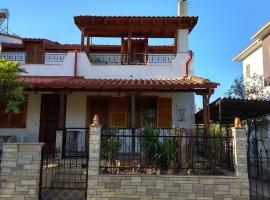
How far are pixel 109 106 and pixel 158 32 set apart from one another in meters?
4.31

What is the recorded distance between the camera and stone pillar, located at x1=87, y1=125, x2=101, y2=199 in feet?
28.0

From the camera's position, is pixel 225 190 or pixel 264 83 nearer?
pixel 225 190

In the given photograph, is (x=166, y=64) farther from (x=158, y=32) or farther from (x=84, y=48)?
(x=84, y=48)

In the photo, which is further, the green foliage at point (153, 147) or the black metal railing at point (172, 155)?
the green foliage at point (153, 147)

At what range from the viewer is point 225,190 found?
27.9 ft

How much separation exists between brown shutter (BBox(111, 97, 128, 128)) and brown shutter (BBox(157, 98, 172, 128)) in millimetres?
1326

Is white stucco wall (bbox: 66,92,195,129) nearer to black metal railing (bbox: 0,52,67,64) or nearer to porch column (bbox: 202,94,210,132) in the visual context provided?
porch column (bbox: 202,94,210,132)

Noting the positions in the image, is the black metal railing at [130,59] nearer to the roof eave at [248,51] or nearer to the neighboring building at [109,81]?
the neighboring building at [109,81]

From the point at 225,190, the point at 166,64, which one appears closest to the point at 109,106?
the point at 166,64

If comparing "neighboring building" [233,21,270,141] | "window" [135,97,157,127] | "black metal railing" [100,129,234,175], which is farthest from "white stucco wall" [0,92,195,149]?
"black metal railing" [100,129,234,175]

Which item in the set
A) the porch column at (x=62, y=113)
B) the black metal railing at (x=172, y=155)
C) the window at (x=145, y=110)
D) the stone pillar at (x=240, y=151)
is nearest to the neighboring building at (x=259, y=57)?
the window at (x=145, y=110)

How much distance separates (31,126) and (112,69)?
4.06 meters

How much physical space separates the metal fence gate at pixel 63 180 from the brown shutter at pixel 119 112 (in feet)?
9.83

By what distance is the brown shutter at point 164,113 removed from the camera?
46.4ft
